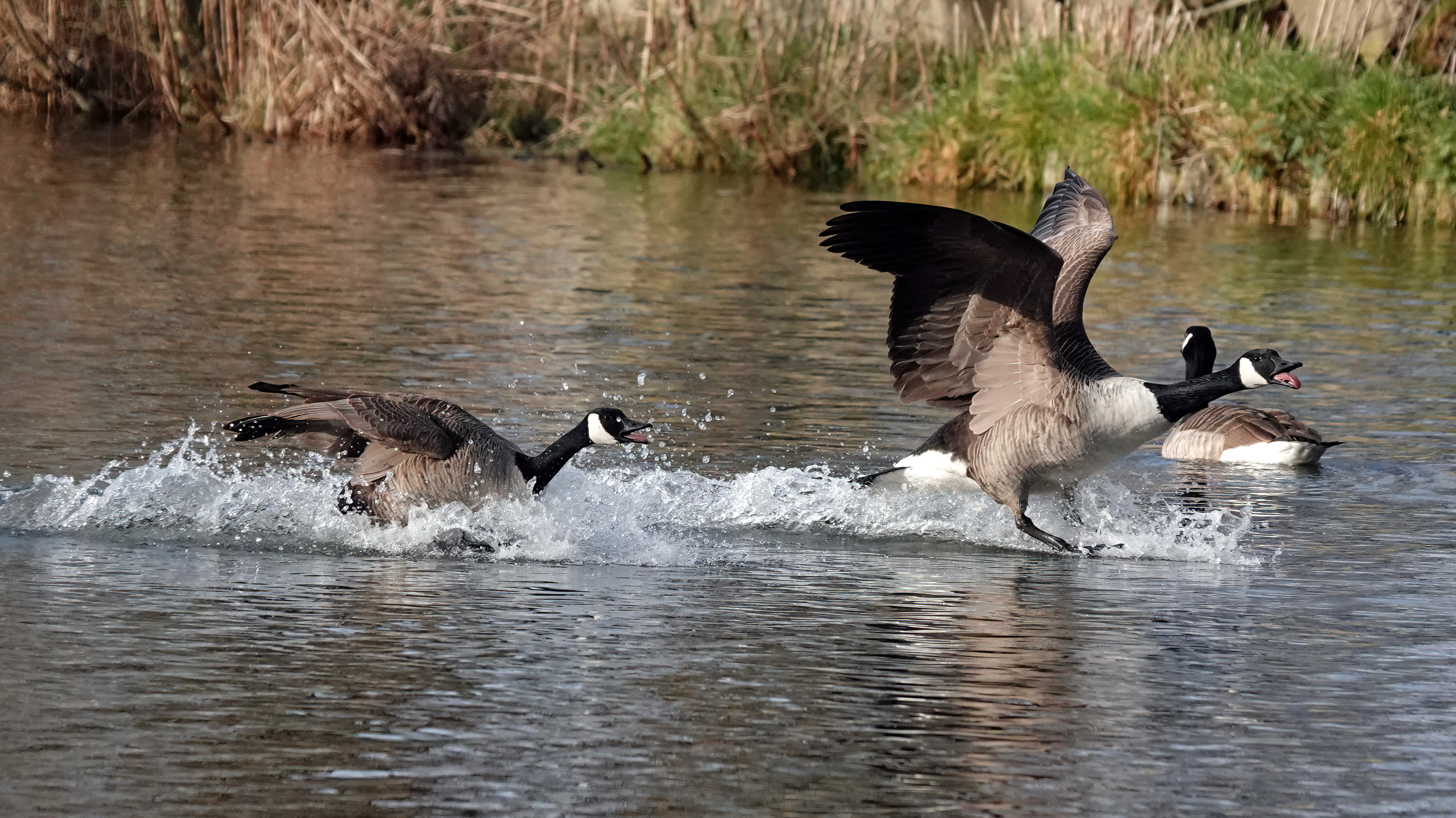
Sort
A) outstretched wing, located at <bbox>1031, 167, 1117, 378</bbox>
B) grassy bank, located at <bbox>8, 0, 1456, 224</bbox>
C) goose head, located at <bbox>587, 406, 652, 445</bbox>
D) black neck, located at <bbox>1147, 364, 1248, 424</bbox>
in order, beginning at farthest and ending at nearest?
grassy bank, located at <bbox>8, 0, 1456, 224</bbox> → outstretched wing, located at <bbox>1031, 167, 1117, 378</bbox> → black neck, located at <bbox>1147, 364, 1248, 424</bbox> → goose head, located at <bbox>587, 406, 652, 445</bbox>

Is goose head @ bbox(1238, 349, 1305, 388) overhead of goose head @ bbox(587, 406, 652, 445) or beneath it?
overhead

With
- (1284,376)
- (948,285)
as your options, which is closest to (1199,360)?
(1284,376)

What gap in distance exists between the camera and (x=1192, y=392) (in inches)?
308

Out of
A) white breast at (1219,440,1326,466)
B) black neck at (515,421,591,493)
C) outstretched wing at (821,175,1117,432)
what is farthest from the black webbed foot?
white breast at (1219,440,1326,466)

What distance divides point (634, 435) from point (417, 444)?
35.8 inches

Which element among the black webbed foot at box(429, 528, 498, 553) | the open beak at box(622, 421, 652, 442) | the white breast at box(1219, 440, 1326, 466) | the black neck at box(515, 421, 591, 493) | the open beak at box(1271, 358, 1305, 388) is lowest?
the black webbed foot at box(429, 528, 498, 553)

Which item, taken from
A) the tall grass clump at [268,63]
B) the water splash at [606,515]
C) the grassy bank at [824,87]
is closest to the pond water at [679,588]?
the water splash at [606,515]

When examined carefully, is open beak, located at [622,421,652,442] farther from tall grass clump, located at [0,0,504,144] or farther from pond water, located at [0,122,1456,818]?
tall grass clump, located at [0,0,504,144]

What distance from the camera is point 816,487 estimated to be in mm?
8336

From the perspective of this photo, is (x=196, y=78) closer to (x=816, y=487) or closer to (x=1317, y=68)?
(x=1317, y=68)

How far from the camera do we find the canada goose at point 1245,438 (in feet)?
32.4

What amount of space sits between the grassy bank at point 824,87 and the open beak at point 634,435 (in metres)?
14.8

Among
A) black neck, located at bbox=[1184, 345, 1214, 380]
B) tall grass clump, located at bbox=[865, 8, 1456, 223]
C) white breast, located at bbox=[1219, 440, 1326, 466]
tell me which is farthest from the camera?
tall grass clump, located at bbox=[865, 8, 1456, 223]

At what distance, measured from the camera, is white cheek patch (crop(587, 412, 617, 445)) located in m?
7.66
